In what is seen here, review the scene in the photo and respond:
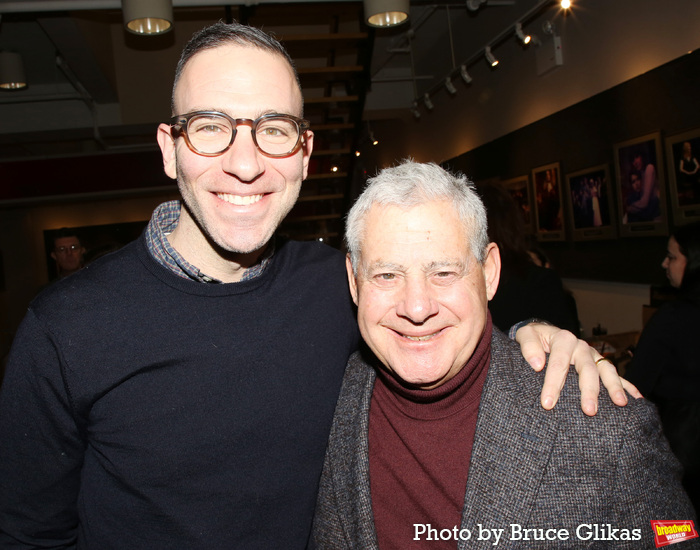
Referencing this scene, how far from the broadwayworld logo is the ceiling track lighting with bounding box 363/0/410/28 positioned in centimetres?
414

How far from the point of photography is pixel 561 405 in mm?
1377

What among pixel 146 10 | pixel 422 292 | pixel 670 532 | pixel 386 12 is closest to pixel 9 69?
pixel 146 10

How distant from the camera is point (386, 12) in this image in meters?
4.41

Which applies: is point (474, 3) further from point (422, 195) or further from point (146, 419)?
point (146, 419)

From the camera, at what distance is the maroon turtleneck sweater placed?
56.5 inches

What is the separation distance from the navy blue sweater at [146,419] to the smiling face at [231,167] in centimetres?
13

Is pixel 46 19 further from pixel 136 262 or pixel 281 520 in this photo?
pixel 281 520

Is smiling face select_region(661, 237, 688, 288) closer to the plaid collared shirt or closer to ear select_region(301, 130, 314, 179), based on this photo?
ear select_region(301, 130, 314, 179)

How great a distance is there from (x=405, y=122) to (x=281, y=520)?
1041 cm

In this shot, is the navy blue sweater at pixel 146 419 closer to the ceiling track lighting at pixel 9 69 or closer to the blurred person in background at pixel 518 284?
the blurred person in background at pixel 518 284

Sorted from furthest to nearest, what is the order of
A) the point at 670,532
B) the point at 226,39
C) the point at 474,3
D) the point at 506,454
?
the point at 474,3 → the point at 226,39 → the point at 506,454 → the point at 670,532

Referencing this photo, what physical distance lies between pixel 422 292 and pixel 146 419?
0.80 meters

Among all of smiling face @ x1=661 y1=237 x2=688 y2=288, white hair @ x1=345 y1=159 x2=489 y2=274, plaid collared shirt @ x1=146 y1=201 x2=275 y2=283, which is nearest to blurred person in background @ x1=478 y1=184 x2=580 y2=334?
smiling face @ x1=661 y1=237 x2=688 y2=288

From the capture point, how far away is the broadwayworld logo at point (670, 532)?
4.11 feet
